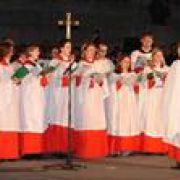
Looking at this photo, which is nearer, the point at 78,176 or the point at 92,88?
the point at 78,176

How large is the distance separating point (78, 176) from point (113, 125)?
9.16ft

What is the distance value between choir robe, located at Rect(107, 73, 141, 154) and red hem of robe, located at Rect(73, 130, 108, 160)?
48 cm

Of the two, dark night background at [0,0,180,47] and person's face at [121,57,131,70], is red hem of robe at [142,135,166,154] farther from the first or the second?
dark night background at [0,0,180,47]

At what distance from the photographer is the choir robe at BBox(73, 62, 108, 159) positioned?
15.8m

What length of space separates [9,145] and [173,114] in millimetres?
2624

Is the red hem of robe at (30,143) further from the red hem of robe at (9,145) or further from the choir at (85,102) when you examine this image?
the red hem of robe at (9,145)

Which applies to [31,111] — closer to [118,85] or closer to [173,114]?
[118,85]

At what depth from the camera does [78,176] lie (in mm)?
13805

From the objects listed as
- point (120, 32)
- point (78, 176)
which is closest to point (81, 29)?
point (120, 32)

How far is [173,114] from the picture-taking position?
570 inches

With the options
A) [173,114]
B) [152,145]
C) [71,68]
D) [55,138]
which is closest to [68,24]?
[71,68]

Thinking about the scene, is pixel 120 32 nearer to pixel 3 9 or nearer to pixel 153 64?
pixel 3 9

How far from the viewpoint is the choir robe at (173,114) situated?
14.4 meters

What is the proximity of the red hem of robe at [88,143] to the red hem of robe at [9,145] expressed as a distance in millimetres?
930
